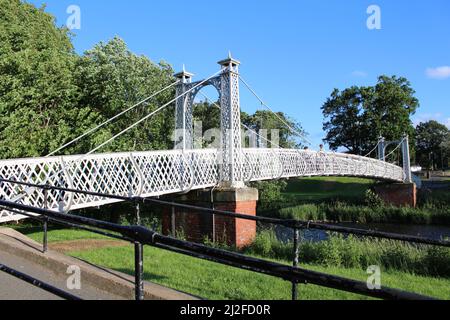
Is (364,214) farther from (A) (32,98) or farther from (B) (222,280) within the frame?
(B) (222,280)

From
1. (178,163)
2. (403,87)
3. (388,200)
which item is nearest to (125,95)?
(178,163)

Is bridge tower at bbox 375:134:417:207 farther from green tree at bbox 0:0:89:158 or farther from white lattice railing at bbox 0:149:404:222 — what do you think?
green tree at bbox 0:0:89:158

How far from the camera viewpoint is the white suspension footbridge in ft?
38.2

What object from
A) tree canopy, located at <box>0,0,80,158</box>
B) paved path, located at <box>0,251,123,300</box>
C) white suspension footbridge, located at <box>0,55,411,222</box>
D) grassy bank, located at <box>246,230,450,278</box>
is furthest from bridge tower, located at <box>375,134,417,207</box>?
paved path, located at <box>0,251,123,300</box>

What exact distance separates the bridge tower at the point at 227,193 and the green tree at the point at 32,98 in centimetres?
497

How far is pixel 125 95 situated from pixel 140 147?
2.53m

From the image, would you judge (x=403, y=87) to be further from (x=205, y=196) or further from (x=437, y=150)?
(x=205, y=196)

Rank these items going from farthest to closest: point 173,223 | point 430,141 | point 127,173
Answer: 1. point 430,141
2. point 173,223
3. point 127,173

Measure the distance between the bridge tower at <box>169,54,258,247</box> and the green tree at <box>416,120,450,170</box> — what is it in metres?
73.7

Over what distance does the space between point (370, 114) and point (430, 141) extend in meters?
35.9

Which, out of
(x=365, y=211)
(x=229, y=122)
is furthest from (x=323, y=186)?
(x=229, y=122)

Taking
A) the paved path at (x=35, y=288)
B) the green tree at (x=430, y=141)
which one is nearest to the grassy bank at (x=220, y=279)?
the paved path at (x=35, y=288)

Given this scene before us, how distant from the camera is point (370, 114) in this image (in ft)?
183

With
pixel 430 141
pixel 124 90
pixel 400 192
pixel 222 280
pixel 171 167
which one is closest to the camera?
pixel 222 280
